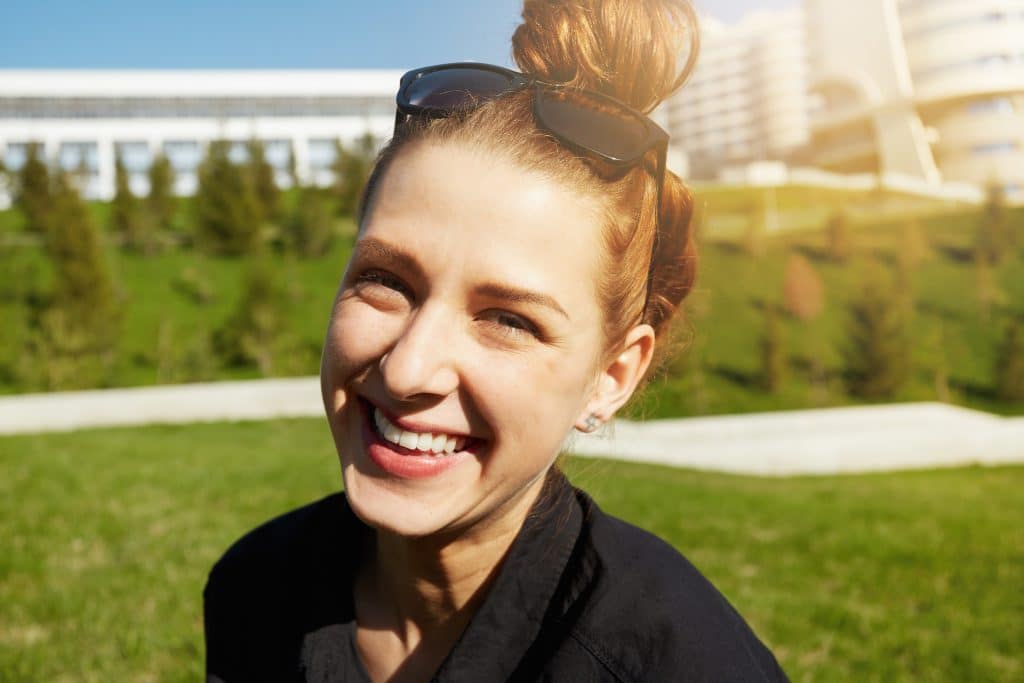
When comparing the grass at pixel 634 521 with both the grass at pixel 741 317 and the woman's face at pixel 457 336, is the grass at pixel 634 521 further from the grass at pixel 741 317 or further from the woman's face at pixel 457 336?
the grass at pixel 741 317

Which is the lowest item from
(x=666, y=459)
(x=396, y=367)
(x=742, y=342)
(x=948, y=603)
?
(x=742, y=342)

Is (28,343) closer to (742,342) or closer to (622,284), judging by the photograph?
(742,342)

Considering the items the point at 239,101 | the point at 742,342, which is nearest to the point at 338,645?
the point at 742,342

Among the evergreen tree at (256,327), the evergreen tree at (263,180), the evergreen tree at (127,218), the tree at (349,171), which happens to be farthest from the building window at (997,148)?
the evergreen tree at (127,218)

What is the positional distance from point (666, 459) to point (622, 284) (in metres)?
14.9

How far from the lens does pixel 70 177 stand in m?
24.7

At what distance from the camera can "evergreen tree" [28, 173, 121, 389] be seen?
61.1 feet

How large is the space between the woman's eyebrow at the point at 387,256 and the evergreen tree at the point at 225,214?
27.3 meters

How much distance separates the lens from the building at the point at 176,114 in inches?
2190

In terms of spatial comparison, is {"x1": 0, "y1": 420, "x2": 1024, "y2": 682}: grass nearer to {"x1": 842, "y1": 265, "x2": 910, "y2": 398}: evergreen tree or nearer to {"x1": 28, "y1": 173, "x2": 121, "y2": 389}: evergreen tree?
{"x1": 28, "y1": 173, "x2": 121, "y2": 389}: evergreen tree

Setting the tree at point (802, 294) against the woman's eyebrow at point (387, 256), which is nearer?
the woman's eyebrow at point (387, 256)

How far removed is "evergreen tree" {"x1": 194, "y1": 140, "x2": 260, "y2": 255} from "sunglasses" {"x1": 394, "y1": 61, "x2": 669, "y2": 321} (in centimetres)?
2718

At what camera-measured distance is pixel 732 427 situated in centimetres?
1730

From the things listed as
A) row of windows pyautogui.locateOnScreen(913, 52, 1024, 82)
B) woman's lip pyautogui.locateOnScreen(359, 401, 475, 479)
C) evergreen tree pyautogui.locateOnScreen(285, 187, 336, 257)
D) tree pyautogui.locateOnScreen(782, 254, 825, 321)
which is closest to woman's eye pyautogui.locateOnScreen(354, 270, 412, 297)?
woman's lip pyautogui.locateOnScreen(359, 401, 475, 479)
